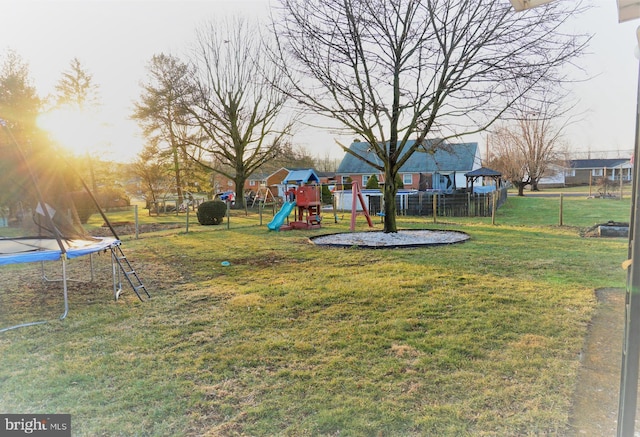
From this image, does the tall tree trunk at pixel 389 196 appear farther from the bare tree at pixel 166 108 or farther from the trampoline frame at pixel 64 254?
the bare tree at pixel 166 108

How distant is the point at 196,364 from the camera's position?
116 inches

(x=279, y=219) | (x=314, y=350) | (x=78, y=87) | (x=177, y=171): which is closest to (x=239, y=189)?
(x=177, y=171)

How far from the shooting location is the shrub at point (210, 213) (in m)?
15.8

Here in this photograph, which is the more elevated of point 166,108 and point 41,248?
point 166,108

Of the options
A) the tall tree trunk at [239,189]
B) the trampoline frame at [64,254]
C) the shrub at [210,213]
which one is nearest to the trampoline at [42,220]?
the trampoline frame at [64,254]

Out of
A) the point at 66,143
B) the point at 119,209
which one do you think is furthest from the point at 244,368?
the point at 119,209

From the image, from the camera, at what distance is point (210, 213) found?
15812 millimetres

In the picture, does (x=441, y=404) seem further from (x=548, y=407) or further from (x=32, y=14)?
(x=32, y=14)

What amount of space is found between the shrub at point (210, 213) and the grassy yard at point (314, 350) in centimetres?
949

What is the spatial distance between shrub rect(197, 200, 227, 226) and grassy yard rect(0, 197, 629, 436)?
9.49 meters

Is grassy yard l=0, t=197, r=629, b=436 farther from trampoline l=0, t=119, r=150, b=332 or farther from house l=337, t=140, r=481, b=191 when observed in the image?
house l=337, t=140, r=481, b=191

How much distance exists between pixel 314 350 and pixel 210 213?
44.3ft

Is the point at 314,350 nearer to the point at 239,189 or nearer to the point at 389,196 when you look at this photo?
the point at 389,196

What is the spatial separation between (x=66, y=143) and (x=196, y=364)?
21.7m
